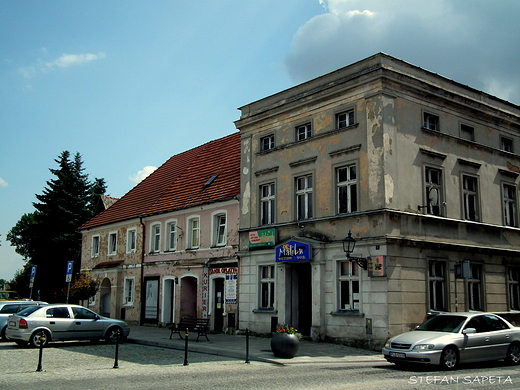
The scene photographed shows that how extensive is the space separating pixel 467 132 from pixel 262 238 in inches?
377

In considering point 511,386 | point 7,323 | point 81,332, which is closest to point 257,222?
point 81,332

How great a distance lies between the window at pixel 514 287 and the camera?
2225 centimetres

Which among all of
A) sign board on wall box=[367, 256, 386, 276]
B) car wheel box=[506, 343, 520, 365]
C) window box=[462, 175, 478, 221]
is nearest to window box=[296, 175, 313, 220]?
sign board on wall box=[367, 256, 386, 276]

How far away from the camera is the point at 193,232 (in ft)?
92.4

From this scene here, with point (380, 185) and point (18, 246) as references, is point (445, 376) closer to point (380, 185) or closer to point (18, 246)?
point (380, 185)

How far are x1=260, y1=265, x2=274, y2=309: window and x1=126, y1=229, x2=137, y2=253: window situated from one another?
11.7 metres

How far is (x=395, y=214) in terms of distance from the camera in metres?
18.7

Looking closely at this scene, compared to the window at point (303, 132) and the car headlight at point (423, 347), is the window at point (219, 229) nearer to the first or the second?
the window at point (303, 132)

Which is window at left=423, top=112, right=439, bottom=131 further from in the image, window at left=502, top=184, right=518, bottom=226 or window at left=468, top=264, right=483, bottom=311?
window at left=468, top=264, right=483, bottom=311

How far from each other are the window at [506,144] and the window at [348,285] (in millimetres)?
9555

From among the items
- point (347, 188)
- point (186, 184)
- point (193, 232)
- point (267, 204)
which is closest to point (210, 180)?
point (186, 184)

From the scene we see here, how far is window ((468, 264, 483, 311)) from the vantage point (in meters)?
20.7

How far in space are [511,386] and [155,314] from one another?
70.6 feet

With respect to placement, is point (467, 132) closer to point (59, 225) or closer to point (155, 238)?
point (155, 238)
